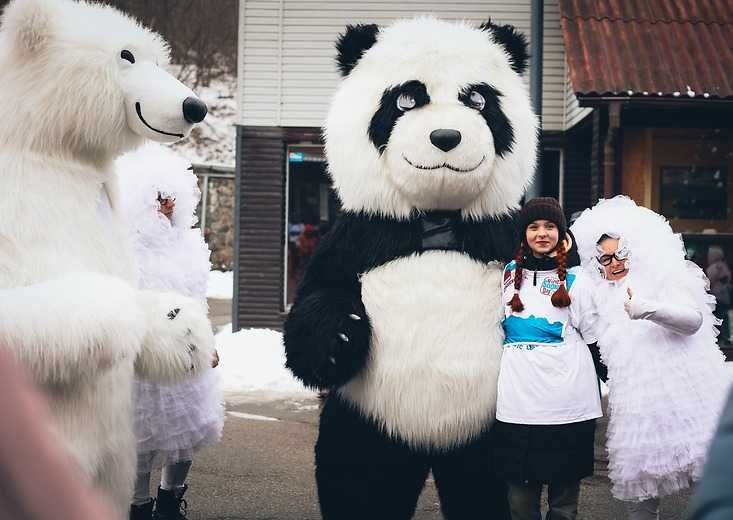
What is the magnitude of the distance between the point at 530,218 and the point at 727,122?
7438 mm

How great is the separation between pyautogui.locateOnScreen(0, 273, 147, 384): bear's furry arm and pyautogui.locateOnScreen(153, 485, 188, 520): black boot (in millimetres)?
2042

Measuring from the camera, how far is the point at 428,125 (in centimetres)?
318

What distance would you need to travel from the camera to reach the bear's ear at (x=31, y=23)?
2697mm

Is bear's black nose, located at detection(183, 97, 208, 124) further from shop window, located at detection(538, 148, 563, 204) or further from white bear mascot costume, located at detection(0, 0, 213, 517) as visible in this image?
shop window, located at detection(538, 148, 563, 204)

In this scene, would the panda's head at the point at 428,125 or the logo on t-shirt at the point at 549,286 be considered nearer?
the panda's head at the point at 428,125

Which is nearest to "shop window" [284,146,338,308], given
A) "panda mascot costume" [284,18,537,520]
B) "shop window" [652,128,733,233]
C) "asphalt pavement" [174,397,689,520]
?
"shop window" [652,128,733,233]

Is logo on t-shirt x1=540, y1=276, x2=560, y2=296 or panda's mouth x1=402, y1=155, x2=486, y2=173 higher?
panda's mouth x1=402, y1=155, x2=486, y2=173

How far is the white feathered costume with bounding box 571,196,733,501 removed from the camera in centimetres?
368

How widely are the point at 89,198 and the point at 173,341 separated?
0.53 m

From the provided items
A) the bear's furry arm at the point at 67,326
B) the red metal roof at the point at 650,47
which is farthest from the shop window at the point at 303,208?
the bear's furry arm at the point at 67,326

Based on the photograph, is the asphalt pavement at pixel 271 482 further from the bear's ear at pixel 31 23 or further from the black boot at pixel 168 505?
the bear's ear at pixel 31 23

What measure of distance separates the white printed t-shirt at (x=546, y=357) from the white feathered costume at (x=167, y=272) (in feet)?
4.98

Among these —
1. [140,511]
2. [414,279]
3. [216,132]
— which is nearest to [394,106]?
[414,279]

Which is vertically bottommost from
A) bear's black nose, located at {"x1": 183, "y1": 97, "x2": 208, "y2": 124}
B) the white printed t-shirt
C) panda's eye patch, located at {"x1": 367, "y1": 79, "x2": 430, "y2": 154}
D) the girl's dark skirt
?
the girl's dark skirt
